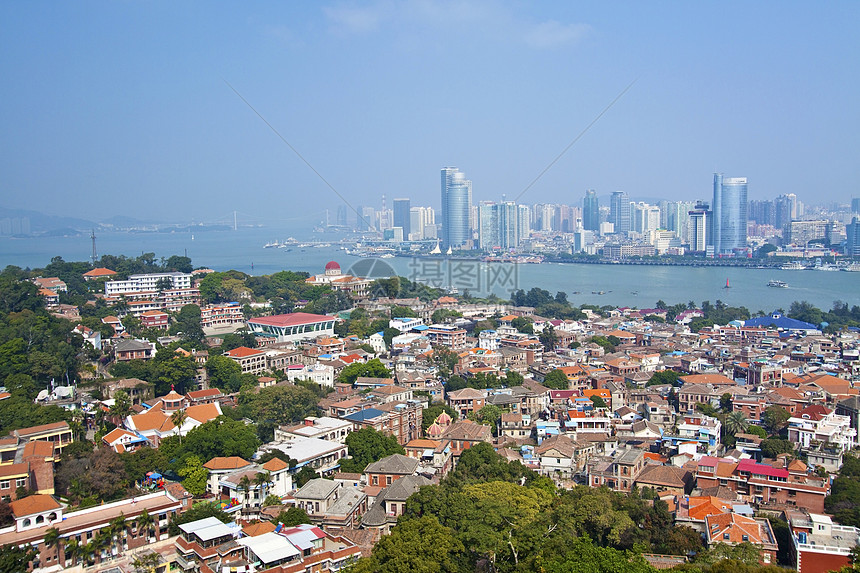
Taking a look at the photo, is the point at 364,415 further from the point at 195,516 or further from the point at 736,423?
the point at 736,423

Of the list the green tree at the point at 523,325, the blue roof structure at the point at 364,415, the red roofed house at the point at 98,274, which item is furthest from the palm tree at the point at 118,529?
the red roofed house at the point at 98,274

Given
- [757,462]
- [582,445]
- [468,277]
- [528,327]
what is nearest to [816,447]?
[757,462]

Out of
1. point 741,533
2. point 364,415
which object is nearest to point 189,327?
point 364,415

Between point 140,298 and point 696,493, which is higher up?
point 140,298

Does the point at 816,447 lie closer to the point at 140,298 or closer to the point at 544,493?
the point at 544,493

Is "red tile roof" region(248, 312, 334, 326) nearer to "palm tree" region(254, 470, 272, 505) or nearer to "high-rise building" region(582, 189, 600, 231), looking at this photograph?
"palm tree" region(254, 470, 272, 505)

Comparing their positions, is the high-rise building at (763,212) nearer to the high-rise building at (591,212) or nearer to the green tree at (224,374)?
the high-rise building at (591,212)
